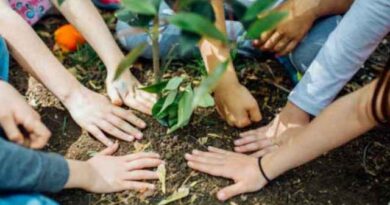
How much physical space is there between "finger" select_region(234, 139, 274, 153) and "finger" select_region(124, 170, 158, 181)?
0.69 feet

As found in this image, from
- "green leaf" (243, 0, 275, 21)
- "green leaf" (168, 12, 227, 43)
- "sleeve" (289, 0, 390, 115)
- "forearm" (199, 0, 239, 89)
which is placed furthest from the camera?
"forearm" (199, 0, 239, 89)

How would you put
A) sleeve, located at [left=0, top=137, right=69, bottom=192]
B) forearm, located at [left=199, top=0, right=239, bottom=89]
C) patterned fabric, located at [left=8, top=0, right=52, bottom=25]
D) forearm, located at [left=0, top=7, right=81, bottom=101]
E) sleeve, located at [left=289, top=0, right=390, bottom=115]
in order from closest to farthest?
sleeve, located at [left=0, top=137, right=69, bottom=192]
sleeve, located at [left=289, top=0, right=390, bottom=115]
forearm, located at [left=199, top=0, right=239, bottom=89]
forearm, located at [left=0, top=7, right=81, bottom=101]
patterned fabric, located at [left=8, top=0, right=52, bottom=25]

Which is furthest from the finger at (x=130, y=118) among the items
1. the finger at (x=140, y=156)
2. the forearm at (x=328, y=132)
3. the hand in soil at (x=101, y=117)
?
the forearm at (x=328, y=132)

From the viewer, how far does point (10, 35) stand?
1.66m

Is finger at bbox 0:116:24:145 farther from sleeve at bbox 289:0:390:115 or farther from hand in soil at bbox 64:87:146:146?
sleeve at bbox 289:0:390:115

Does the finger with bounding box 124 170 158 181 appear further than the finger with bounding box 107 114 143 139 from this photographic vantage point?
No

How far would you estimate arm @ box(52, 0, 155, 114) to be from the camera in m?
1.69

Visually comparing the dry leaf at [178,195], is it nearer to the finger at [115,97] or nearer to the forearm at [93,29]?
the finger at [115,97]

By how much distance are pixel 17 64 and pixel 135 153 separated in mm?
525

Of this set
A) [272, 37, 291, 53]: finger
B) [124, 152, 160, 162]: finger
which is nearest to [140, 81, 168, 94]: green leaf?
[124, 152, 160, 162]: finger

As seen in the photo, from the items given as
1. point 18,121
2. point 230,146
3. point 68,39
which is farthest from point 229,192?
point 68,39

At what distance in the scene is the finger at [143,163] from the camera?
1521 millimetres

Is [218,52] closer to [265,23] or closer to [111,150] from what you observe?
[111,150]

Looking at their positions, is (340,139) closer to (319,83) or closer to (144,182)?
(319,83)
